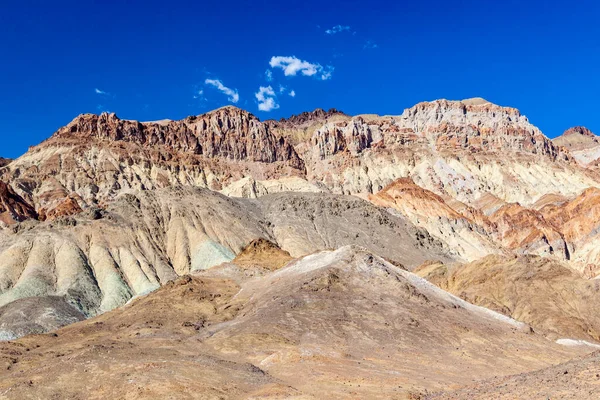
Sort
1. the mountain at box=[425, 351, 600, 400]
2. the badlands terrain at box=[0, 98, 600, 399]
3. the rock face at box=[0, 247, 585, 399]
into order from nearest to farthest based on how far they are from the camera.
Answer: the mountain at box=[425, 351, 600, 400] → the rock face at box=[0, 247, 585, 399] → the badlands terrain at box=[0, 98, 600, 399]

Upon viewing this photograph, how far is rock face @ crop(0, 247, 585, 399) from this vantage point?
124ft

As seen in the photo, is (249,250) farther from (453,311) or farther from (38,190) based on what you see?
(38,190)

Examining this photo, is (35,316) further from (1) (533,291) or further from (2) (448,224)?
(2) (448,224)

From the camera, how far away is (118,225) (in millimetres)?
125938

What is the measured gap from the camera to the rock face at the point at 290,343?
37844 millimetres

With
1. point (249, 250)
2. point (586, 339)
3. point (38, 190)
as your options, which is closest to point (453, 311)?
point (586, 339)

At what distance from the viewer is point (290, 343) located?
54.9 meters

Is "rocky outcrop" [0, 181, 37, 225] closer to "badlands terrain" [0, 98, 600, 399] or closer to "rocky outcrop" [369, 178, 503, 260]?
"badlands terrain" [0, 98, 600, 399]

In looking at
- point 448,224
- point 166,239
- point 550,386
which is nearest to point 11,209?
point 166,239

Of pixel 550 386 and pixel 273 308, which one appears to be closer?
pixel 550 386

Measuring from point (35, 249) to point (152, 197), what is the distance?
37277 millimetres

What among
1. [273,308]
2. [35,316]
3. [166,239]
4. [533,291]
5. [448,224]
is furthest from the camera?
[448,224]

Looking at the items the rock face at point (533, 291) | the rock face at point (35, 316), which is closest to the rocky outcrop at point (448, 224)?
the rock face at point (533, 291)

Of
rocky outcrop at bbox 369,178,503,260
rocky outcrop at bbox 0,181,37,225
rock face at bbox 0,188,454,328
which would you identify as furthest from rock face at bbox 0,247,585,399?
rocky outcrop at bbox 369,178,503,260
